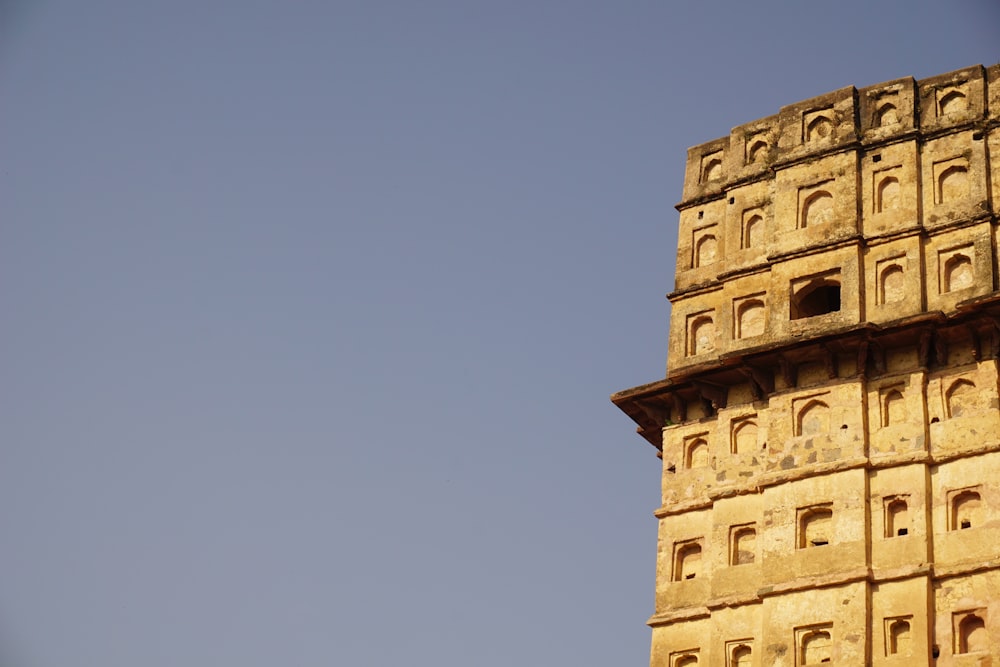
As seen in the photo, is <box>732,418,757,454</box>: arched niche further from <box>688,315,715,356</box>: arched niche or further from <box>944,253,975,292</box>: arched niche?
<box>944,253,975,292</box>: arched niche

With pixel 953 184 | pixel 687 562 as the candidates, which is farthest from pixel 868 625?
pixel 953 184

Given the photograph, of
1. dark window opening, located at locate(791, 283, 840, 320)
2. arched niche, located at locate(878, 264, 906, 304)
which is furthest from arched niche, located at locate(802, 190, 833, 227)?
arched niche, located at locate(878, 264, 906, 304)

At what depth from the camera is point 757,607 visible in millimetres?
27062

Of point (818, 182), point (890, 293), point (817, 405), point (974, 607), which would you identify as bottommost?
point (974, 607)

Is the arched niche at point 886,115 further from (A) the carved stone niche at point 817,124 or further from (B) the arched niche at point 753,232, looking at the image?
(B) the arched niche at point 753,232

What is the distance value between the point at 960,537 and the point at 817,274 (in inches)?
213

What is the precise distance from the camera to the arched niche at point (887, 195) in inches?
1166

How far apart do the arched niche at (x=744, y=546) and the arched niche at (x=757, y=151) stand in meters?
7.28

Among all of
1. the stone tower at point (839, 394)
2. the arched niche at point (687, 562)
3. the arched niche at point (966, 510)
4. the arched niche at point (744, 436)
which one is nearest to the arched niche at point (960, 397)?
the stone tower at point (839, 394)

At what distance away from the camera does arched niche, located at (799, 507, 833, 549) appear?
1065 inches

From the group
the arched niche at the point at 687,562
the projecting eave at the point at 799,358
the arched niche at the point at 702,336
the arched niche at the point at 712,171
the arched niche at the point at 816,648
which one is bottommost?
the arched niche at the point at 816,648

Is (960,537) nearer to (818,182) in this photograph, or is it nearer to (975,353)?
(975,353)

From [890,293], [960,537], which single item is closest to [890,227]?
[890,293]

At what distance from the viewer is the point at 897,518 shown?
26.8 metres
